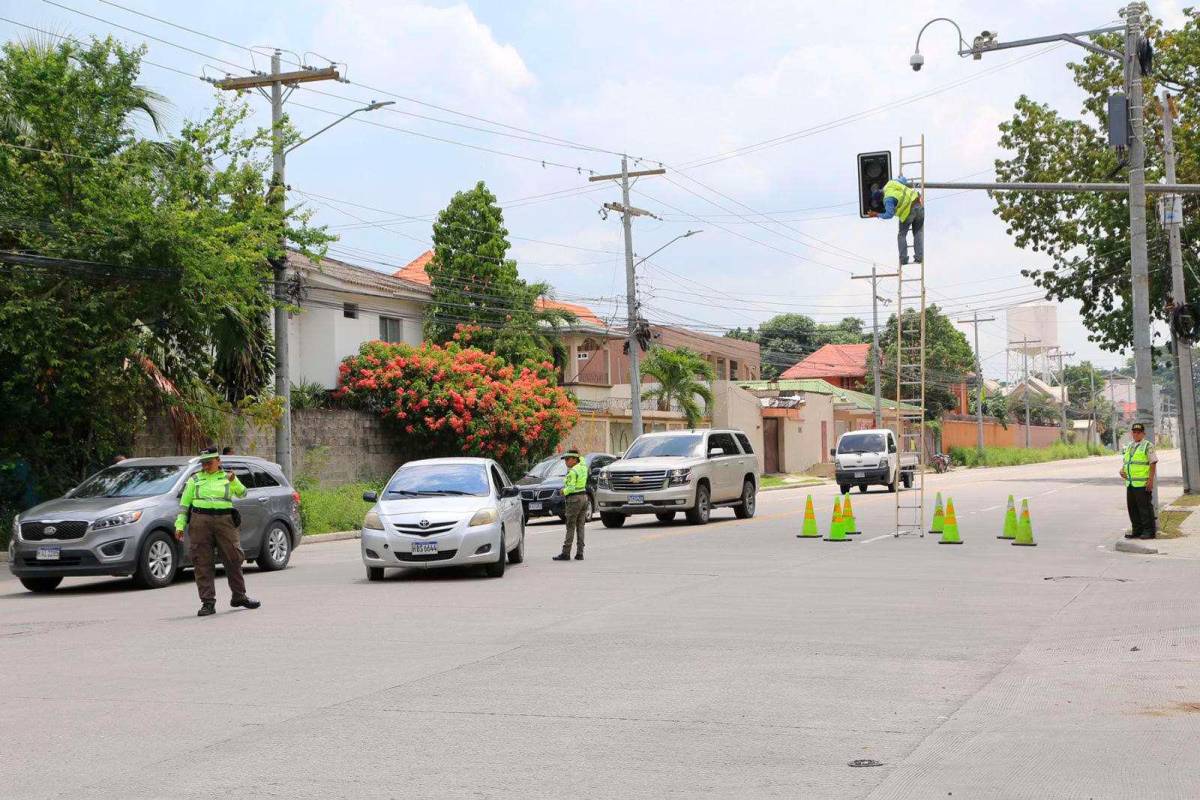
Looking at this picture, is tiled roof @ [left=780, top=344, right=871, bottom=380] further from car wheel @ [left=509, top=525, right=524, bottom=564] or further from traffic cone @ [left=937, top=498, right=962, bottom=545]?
car wheel @ [left=509, top=525, right=524, bottom=564]

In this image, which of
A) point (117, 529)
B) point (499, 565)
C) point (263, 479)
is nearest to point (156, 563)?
point (117, 529)

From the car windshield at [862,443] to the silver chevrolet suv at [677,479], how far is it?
623 inches

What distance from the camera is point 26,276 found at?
22594 millimetres

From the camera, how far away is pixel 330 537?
28.6 meters

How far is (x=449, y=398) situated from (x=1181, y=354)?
19.3m

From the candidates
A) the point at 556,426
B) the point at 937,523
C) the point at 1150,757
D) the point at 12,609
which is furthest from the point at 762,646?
the point at 556,426

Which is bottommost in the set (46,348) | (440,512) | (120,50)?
(440,512)

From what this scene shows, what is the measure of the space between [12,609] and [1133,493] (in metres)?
16.6

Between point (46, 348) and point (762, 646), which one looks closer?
point (762, 646)

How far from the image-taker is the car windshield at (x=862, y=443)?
44.8m

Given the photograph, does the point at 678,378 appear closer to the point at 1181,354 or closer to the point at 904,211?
the point at 1181,354

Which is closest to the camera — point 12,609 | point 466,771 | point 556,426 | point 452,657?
point 466,771

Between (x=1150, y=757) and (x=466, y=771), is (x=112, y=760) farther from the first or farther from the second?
(x=1150, y=757)

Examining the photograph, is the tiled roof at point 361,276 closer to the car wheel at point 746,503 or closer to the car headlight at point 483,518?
the car wheel at point 746,503
